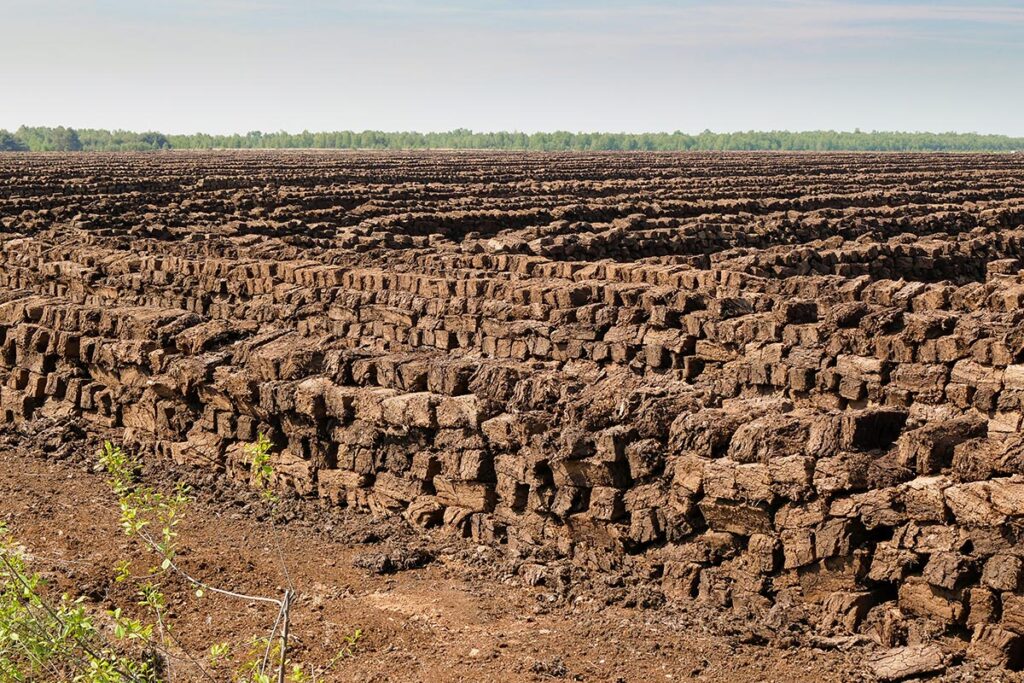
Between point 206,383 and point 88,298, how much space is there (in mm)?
4479

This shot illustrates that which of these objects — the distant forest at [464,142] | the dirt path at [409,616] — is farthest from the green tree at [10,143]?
the dirt path at [409,616]

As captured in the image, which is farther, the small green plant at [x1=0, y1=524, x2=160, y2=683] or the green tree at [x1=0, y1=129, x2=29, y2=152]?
the green tree at [x1=0, y1=129, x2=29, y2=152]

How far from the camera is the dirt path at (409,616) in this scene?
6.48 m

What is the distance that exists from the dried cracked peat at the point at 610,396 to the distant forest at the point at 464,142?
414 ft

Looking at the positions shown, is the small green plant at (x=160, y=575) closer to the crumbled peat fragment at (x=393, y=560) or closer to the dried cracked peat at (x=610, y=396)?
the crumbled peat fragment at (x=393, y=560)

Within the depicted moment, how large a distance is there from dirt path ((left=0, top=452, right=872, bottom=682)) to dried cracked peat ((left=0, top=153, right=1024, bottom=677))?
16.9 inches

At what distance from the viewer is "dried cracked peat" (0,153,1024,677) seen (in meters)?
6.73

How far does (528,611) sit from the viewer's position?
730 cm

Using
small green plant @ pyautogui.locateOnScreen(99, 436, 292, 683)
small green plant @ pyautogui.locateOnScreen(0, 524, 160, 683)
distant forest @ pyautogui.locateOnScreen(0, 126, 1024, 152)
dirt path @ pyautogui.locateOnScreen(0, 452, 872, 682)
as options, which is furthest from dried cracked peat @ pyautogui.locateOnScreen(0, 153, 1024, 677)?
distant forest @ pyautogui.locateOnScreen(0, 126, 1024, 152)

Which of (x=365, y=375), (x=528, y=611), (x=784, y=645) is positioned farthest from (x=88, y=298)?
(x=784, y=645)

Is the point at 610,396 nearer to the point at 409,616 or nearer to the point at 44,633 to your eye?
the point at 409,616

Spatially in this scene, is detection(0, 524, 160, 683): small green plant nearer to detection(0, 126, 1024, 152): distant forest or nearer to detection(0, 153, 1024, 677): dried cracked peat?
detection(0, 153, 1024, 677): dried cracked peat

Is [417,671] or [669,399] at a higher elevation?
[669,399]

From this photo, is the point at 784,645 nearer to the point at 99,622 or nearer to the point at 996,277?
the point at 99,622
